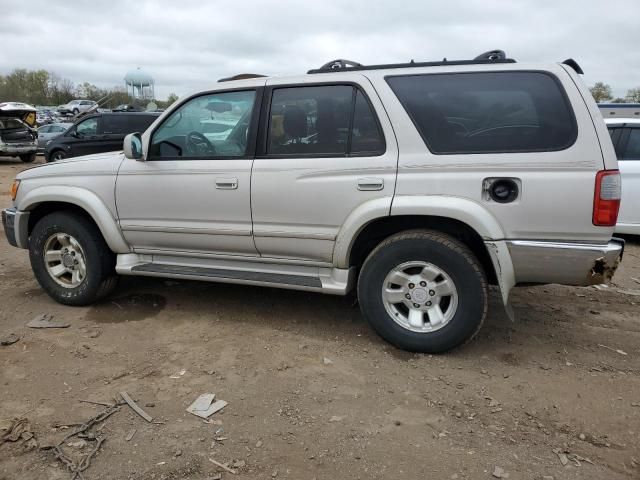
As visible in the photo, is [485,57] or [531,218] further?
[485,57]

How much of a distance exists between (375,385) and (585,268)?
1.45 meters

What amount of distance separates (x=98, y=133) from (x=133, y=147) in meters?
11.6

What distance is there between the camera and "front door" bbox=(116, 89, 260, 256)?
12.5 ft

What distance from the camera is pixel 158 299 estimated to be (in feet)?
15.4

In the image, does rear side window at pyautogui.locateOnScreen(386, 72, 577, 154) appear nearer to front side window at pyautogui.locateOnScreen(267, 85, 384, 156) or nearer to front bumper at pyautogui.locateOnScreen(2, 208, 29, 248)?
front side window at pyautogui.locateOnScreen(267, 85, 384, 156)

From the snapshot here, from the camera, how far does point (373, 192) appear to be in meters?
3.41

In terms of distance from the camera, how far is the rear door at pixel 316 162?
344cm

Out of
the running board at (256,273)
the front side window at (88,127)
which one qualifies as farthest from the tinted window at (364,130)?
the front side window at (88,127)

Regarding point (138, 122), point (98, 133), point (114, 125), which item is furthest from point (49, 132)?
point (138, 122)

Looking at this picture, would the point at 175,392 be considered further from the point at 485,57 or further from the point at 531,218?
the point at 485,57

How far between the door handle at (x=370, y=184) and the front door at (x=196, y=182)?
0.84 meters

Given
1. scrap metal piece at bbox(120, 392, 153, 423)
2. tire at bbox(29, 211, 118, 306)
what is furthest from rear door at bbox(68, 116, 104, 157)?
scrap metal piece at bbox(120, 392, 153, 423)

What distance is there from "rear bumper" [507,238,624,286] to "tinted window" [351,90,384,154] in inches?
42.3

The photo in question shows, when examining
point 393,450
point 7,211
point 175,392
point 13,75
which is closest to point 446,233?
point 393,450
